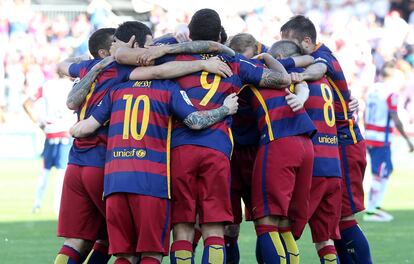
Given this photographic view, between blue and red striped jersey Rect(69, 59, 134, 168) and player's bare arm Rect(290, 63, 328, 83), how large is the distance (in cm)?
143

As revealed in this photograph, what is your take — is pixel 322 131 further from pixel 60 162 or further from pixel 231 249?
pixel 60 162

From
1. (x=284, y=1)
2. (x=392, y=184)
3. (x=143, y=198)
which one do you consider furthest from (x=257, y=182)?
(x=284, y=1)

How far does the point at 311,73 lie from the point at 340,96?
2.00 ft

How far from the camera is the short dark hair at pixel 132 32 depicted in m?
8.57

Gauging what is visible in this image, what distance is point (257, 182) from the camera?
8852mm

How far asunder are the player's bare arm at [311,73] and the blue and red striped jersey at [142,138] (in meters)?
1.20

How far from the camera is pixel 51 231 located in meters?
14.6

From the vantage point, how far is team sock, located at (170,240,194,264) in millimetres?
8289

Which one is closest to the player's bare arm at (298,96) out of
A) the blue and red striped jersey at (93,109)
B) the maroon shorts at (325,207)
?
the maroon shorts at (325,207)

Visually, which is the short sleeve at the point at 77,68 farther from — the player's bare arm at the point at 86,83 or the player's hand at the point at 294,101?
the player's hand at the point at 294,101

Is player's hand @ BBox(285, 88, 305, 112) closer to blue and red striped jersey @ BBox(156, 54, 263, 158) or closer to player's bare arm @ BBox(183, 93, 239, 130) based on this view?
blue and red striped jersey @ BBox(156, 54, 263, 158)

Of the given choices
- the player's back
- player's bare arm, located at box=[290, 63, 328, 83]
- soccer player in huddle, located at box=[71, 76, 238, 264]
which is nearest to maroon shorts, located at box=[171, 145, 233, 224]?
soccer player in huddle, located at box=[71, 76, 238, 264]

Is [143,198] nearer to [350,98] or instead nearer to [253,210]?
[253,210]

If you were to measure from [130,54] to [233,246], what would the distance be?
2.37 metres
